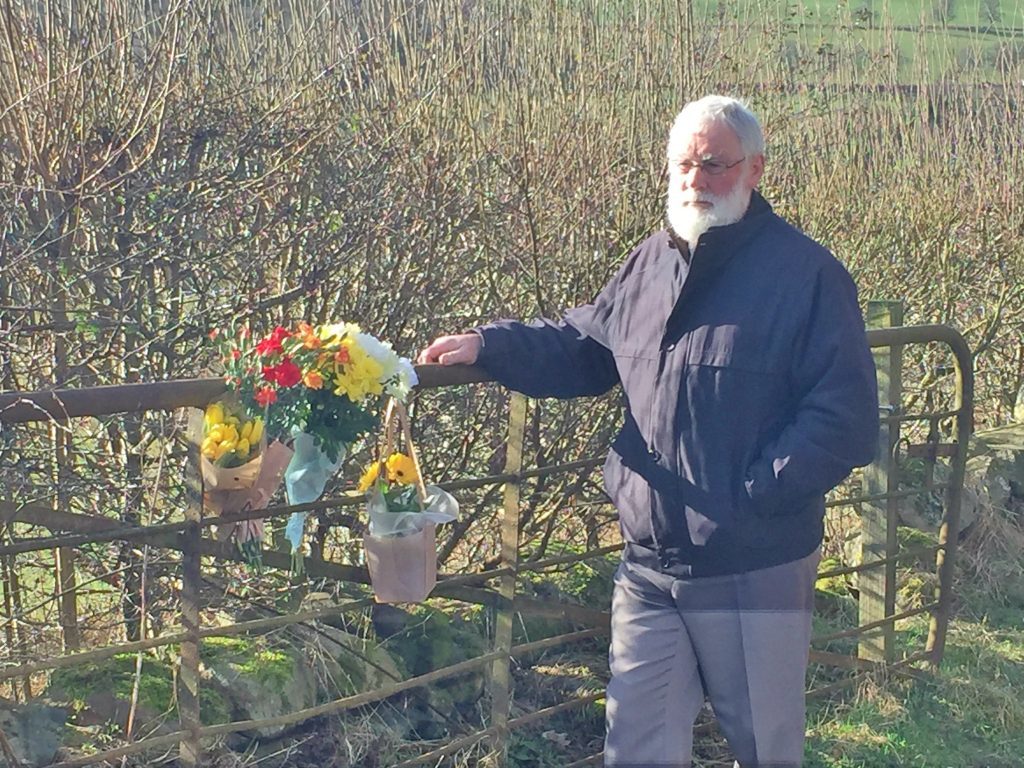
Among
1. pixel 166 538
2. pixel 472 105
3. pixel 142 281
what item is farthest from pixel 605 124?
pixel 166 538

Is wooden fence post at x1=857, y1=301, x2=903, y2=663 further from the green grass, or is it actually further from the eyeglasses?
the eyeglasses

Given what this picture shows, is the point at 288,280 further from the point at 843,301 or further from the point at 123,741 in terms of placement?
the point at 843,301

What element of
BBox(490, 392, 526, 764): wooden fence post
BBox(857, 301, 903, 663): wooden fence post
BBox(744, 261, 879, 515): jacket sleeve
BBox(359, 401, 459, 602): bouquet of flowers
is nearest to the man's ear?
BBox(744, 261, 879, 515): jacket sleeve

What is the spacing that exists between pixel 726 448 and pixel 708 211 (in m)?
0.60

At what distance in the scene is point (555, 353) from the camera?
3.52 m

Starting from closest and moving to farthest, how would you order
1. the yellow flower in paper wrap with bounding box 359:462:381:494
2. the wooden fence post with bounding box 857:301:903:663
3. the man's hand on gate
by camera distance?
the yellow flower in paper wrap with bounding box 359:462:381:494, the man's hand on gate, the wooden fence post with bounding box 857:301:903:663

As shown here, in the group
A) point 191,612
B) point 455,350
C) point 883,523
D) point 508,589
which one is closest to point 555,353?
point 455,350

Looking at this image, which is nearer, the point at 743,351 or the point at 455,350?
the point at 743,351

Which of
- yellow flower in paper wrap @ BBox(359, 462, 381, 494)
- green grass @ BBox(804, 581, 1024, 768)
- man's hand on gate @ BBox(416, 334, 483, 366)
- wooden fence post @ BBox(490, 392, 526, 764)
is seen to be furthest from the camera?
green grass @ BBox(804, 581, 1024, 768)

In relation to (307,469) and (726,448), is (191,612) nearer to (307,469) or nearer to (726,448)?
(307,469)

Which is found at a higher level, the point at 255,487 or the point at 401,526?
the point at 255,487

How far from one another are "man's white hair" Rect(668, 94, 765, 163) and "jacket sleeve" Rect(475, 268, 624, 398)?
451mm

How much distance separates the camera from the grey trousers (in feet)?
10.5

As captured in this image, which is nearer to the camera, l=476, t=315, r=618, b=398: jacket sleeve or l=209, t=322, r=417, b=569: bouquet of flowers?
l=209, t=322, r=417, b=569: bouquet of flowers
